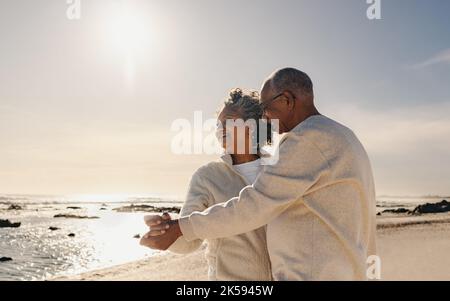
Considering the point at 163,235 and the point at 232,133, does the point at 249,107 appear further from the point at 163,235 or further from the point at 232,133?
the point at 163,235

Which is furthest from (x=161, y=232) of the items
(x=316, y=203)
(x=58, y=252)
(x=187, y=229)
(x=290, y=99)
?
(x=58, y=252)

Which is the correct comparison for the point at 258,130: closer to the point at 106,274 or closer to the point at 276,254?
the point at 276,254

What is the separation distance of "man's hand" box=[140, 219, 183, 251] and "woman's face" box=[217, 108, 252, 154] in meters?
0.71

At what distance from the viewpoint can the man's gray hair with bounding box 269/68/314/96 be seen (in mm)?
2555

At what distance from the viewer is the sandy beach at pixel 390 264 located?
11477 mm

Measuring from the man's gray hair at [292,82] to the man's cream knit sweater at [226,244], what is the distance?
88 centimetres

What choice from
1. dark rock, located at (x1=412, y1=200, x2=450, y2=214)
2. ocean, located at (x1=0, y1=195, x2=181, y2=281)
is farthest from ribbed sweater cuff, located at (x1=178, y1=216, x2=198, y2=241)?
dark rock, located at (x1=412, y1=200, x2=450, y2=214)

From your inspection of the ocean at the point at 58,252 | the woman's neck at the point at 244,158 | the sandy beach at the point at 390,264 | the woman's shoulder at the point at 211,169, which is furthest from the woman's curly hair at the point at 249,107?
the ocean at the point at 58,252

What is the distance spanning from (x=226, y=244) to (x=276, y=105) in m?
0.95

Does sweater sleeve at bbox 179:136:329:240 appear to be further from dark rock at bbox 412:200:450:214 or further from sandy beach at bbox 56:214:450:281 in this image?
dark rock at bbox 412:200:450:214

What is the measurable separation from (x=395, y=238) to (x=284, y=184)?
688 inches

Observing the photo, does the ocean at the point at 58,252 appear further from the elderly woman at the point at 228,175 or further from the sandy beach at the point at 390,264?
the elderly woman at the point at 228,175

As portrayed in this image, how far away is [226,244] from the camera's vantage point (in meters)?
3.06
